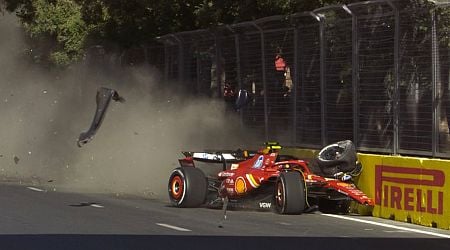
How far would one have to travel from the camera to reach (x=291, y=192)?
1328 centimetres

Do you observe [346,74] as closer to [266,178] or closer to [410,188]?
[266,178]

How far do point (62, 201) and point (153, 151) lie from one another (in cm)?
554

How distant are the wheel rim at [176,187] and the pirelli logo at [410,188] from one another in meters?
3.05

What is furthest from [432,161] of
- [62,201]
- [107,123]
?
[107,123]

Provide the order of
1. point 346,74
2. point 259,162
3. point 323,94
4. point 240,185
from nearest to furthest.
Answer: point 240,185, point 259,162, point 346,74, point 323,94

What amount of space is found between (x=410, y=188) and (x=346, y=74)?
10.3ft

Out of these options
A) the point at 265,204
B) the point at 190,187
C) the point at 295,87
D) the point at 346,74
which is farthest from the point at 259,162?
the point at 295,87

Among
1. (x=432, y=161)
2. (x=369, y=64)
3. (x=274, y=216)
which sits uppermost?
(x=369, y=64)

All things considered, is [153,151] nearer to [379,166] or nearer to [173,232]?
[379,166]

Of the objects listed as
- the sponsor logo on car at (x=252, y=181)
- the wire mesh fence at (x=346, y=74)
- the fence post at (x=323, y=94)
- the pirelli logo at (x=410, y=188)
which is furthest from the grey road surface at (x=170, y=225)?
the fence post at (x=323, y=94)

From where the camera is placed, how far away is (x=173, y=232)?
11414 millimetres

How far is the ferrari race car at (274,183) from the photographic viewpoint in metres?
13.4

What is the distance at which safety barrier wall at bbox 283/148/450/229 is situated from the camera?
1247cm

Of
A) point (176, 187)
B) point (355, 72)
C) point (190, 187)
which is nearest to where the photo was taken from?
point (190, 187)
